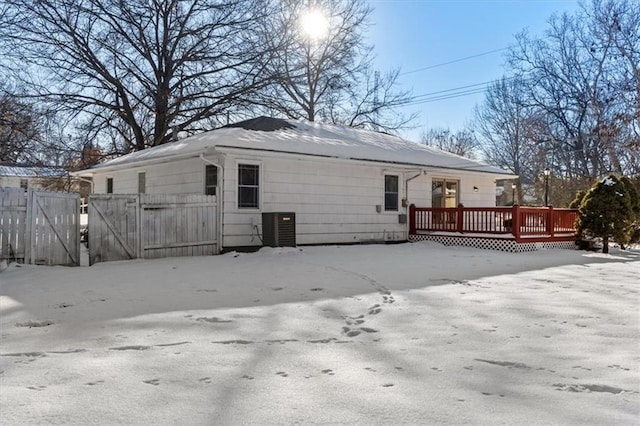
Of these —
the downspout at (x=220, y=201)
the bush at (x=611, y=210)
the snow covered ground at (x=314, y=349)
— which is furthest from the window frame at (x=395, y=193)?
the snow covered ground at (x=314, y=349)

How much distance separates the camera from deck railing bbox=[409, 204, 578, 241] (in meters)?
12.7

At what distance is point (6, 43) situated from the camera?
16.3m

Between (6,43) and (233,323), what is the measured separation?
16717 millimetres

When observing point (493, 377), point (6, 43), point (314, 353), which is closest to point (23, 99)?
point (6, 43)

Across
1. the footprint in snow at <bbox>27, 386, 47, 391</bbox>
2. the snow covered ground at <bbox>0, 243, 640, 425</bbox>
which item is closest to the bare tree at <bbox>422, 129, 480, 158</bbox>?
the snow covered ground at <bbox>0, 243, 640, 425</bbox>

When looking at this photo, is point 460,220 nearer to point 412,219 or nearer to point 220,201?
point 412,219

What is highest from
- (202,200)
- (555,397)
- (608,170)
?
(608,170)

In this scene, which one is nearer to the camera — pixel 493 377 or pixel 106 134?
pixel 493 377

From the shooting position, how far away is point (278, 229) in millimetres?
10820

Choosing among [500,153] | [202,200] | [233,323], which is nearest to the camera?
[233,323]

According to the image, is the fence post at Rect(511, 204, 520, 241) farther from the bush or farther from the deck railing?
the bush

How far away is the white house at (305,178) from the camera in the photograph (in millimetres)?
11086

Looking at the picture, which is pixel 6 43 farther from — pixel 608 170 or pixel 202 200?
pixel 608 170

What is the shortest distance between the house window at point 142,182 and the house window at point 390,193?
7.03 metres
